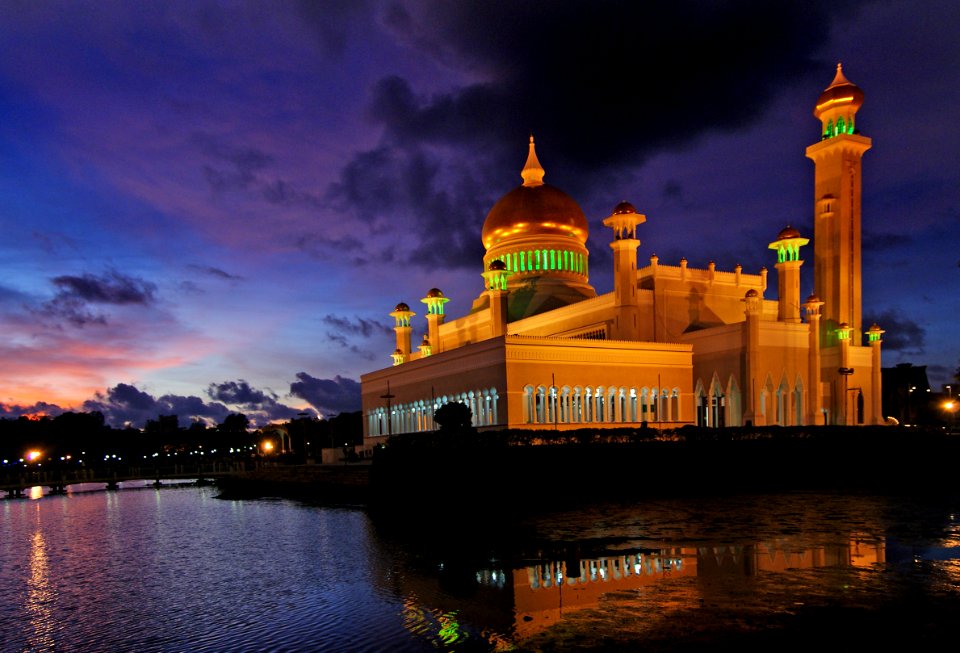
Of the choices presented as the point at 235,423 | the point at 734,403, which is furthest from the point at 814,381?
the point at 235,423

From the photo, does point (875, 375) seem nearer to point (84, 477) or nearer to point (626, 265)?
point (626, 265)

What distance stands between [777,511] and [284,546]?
1217 centimetres

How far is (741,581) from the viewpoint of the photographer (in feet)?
38.3

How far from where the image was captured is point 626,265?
122 feet

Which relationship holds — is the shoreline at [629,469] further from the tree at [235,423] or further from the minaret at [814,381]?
the tree at [235,423]

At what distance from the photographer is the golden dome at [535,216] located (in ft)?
160

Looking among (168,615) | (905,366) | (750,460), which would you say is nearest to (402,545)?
(168,615)

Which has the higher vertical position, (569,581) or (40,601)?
(569,581)

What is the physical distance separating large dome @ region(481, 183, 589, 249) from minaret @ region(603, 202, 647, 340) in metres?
11.2

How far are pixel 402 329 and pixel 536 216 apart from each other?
11354mm

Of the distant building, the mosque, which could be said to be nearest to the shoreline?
the mosque

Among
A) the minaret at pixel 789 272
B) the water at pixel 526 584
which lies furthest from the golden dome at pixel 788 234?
the water at pixel 526 584

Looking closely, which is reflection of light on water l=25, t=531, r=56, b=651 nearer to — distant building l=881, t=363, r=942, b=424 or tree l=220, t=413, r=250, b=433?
distant building l=881, t=363, r=942, b=424

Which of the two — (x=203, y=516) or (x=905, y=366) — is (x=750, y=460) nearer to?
(x=203, y=516)
